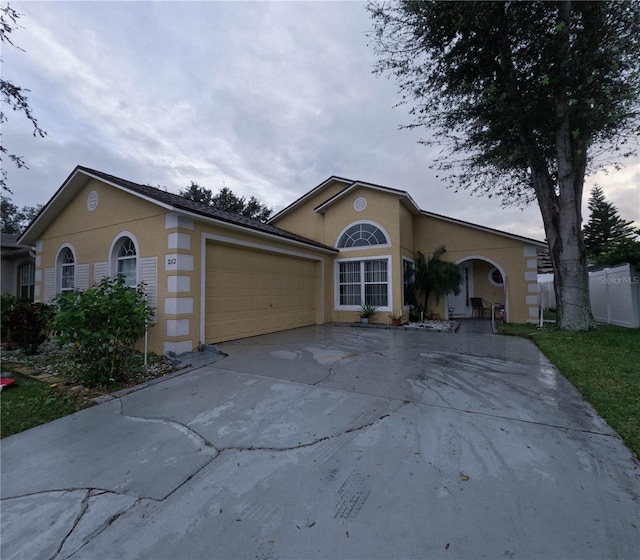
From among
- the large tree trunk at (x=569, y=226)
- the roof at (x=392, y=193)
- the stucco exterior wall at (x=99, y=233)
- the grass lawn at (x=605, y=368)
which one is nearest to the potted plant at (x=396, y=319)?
the grass lawn at (x=605, y=368)

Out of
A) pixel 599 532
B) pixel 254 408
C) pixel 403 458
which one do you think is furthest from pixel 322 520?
pixel 254 408

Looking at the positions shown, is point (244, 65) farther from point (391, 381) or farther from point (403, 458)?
point (403, 458)

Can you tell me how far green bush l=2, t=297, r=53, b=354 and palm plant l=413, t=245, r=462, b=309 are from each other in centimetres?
1222

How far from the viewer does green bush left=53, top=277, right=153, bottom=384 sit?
4.66 metres

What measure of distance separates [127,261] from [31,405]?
14.4 feet

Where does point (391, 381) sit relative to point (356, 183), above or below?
below

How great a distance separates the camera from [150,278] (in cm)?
682

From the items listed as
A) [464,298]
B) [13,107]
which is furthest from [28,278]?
[464,298]

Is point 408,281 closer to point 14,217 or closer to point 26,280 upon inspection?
point 26,280

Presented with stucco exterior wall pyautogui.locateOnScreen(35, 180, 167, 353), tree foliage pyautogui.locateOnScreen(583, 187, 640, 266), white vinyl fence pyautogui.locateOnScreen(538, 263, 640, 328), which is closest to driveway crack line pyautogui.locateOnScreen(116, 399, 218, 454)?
stucco exterior wall pyautogui.locateOnScreen(35, 180, 167, 353)

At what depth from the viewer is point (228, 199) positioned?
27922 mm

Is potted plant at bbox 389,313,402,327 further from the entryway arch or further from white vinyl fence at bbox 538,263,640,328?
white vinyl fence at bbox 538,263,640,328

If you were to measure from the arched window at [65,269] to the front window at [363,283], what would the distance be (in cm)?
937

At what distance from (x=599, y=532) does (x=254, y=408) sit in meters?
3.24
